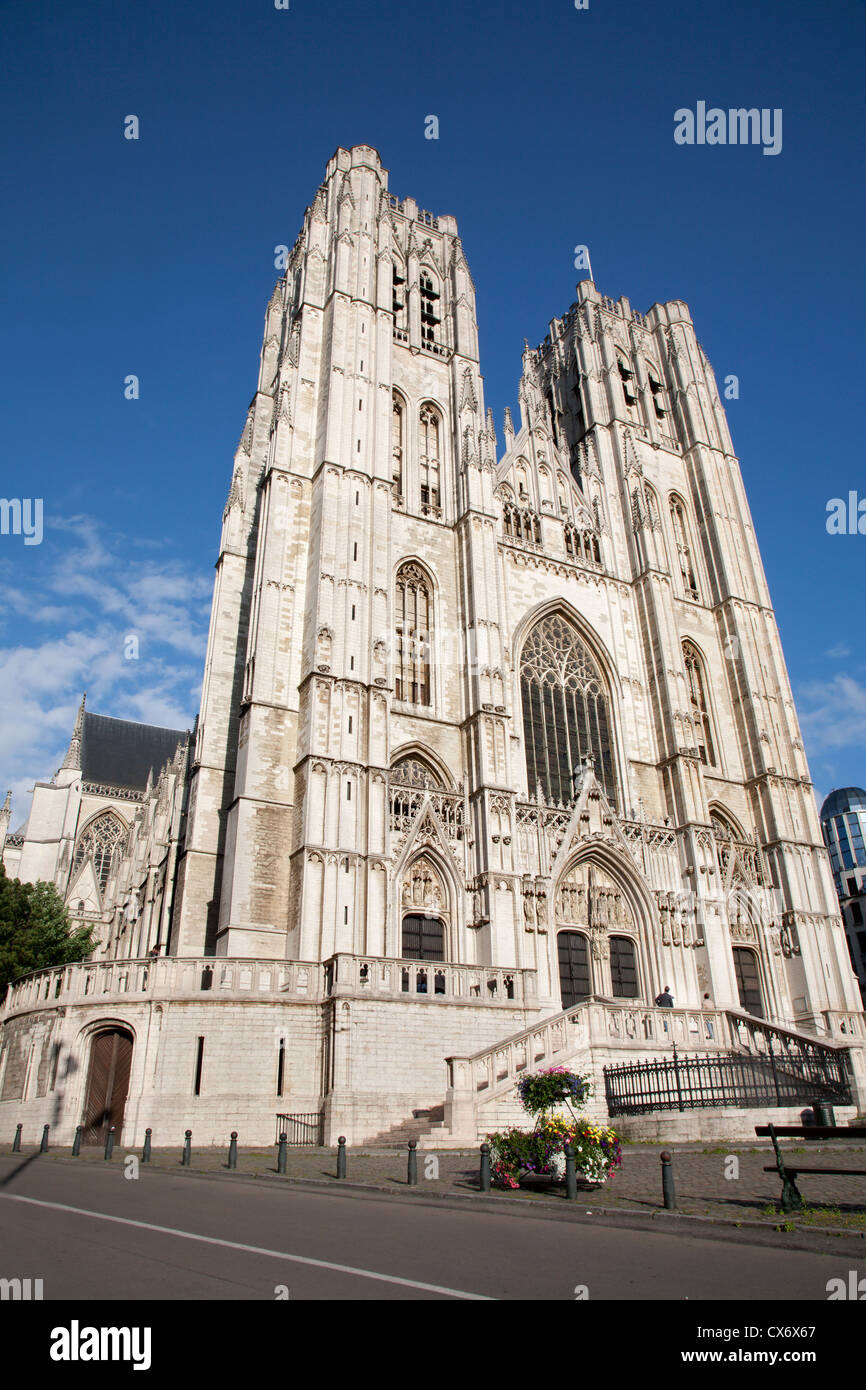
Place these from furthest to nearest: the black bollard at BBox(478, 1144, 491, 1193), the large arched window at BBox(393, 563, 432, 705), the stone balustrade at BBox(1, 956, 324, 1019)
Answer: the large arched window at BBox(393, 563, 432, 705) < the stone balustrade at BBox(1, 956, 324, 1019) < the black bollard at BBox(478, 1144, 491, 1193)

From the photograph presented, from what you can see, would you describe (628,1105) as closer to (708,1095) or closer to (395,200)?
(708,1095)

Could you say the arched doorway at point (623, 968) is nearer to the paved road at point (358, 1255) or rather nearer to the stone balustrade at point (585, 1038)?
the stone balustrade at point (585, 1038)

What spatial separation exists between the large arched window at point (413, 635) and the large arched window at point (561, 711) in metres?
3.49

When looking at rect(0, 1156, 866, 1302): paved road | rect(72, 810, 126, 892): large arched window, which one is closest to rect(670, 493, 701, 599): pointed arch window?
rect(0, 1156, 866, 1302): paved road

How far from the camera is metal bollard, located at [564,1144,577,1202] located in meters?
8.95

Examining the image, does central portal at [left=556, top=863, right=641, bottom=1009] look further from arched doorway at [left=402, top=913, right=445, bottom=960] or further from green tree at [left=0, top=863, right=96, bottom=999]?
green tree at [left=0, top=863, right=96, bottom=999]

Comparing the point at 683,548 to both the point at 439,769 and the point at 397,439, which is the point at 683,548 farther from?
the point at 439,769

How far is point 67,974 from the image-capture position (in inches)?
701

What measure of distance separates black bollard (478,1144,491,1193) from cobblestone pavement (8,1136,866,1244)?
0.63 feet

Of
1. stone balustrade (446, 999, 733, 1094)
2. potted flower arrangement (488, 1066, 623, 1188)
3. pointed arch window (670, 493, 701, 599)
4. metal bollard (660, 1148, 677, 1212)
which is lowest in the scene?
metal bollard (660, 1148, 677, 1212)

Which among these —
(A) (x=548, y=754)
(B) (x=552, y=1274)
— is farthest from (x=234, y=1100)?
(A) (x=548, y=754)

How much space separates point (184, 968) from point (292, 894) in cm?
412

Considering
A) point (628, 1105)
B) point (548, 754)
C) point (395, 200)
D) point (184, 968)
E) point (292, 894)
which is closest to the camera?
point (628, 1105)

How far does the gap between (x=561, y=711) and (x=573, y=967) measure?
8197 mm
